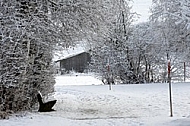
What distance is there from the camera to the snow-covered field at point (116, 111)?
7883mm

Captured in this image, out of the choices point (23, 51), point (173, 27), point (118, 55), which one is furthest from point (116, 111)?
point (118, 55)

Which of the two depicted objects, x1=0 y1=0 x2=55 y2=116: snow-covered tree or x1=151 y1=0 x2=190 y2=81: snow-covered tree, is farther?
x1=151 y1=0 x2=190 y2=81: snow-covered tree

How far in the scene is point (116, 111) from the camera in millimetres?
10234

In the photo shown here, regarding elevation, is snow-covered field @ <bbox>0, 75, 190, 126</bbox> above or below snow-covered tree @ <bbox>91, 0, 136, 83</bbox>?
below

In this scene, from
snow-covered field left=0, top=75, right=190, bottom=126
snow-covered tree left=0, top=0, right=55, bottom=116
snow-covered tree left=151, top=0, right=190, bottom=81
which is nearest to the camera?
snow-covered field left=0, top=75, right=190, bottom=126

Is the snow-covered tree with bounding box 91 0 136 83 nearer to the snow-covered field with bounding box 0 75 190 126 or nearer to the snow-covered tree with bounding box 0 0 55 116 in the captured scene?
the snow-covered field with bounding box 0 75 190 126

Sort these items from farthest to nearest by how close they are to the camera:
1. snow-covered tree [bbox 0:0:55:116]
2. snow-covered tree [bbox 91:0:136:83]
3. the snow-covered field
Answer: snow-covered tree [bbox 91:0:136:83] → snow-covered tree [bbox 0:0:55:116] → the snow-covered field

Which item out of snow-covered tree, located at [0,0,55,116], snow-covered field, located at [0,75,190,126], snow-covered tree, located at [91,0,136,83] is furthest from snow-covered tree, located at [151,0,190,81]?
snow-covered tree, located at [0,0,55,116]

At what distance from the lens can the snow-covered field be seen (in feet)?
25.9

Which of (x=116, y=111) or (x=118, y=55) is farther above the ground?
(x=118, y=55)

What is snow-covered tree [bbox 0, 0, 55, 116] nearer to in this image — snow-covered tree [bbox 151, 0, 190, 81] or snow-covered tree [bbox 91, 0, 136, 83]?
snow-covered tree [bbox 151, 0, 190, 81]

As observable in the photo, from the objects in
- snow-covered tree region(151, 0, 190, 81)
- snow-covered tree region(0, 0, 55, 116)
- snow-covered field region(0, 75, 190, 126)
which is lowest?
snow-covered field region(0, 75, 190, 126)

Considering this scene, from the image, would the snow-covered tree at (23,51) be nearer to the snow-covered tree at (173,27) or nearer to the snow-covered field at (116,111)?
the snow-covered field at (116,111)

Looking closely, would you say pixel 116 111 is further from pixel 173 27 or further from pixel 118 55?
pixel 118 55
